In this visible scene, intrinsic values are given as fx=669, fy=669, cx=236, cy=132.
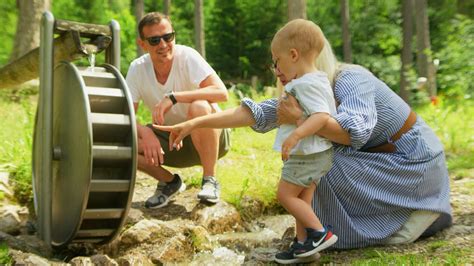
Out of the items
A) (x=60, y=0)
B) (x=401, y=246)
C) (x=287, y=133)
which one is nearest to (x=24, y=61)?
(x=287, y=133)

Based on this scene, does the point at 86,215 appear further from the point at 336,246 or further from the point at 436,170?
the point at 436,170

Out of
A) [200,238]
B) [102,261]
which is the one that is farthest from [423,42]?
[102,261]

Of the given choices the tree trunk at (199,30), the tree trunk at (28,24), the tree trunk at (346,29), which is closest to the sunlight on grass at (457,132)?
the tree trunk at (28,24)

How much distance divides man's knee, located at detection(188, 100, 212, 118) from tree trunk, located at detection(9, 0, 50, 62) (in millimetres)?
7389

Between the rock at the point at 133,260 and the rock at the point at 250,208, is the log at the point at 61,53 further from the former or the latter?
the rock at the point at 250,208

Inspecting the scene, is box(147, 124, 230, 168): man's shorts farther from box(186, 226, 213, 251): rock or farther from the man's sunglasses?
box(186, 226, 213, 251): rock

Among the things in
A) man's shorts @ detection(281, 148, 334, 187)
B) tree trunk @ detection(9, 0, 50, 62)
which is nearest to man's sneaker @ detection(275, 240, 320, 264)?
man's shorts @ detection(281, 148, 334, 187)

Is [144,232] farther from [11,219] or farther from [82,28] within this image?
[82,28]

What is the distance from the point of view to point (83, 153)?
401 centimetres

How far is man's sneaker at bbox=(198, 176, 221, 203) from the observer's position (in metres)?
5.13

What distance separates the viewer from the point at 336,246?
4.12 m

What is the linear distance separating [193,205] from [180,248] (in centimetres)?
110

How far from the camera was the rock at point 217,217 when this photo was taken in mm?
4974

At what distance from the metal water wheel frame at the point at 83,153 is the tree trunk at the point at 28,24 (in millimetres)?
7729
